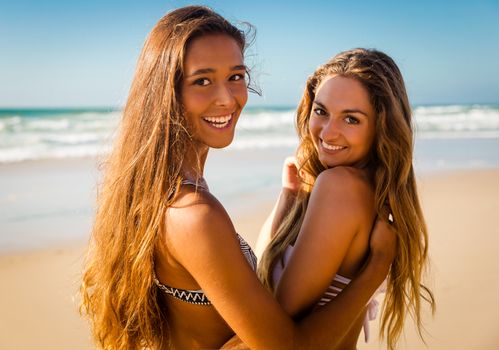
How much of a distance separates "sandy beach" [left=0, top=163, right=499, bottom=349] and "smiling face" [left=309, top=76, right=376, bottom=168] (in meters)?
2.26

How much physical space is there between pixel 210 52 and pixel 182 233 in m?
0.85

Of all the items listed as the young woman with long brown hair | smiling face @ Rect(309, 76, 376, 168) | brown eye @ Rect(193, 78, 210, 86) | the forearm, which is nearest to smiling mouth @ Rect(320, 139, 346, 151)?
smiling face @ Rect(309, 76, 376, 168)

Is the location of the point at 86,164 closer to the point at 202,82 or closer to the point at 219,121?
the point at 219,121

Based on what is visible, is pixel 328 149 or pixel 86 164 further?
pixel 86 164

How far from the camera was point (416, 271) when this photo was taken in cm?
290

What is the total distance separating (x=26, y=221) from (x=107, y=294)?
562cm

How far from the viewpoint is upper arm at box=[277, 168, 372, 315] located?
261 cm

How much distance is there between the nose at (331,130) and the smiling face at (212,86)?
0.62 meters

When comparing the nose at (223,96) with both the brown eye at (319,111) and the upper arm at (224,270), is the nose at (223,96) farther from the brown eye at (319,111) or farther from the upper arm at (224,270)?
the brown eye at (319,111)

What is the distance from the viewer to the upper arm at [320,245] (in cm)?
261

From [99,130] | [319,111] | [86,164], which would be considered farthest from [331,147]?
[99,130]

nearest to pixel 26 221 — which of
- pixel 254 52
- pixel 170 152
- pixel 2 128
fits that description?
pixel 254 52

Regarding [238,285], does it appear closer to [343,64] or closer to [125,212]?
[125,212]

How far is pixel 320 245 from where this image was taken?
2611 millimetres
